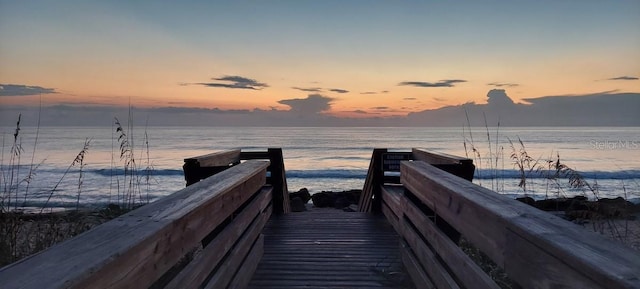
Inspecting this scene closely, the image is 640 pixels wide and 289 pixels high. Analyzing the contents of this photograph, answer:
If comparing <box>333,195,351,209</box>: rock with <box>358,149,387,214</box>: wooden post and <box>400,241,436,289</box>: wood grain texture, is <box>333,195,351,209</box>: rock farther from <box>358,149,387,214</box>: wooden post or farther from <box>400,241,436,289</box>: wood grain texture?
<box>400,241,436,289</box>: wood grain texture

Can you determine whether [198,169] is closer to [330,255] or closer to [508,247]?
[330,255]

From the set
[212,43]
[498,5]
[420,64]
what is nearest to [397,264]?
[498,5]

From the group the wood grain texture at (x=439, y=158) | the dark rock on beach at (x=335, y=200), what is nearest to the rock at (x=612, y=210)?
the wood grain texture at (x=439, y=158)

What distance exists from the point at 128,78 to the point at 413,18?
18.1 metres

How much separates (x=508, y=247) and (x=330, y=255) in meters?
3.55

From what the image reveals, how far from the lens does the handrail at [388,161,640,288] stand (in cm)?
132

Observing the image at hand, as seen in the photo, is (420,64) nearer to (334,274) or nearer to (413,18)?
(413,18)

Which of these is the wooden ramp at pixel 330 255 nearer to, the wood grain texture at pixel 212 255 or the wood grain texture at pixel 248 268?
the wood grain texture at pixel 248 268

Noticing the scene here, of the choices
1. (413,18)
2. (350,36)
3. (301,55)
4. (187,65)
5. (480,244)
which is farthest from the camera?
(301,55)

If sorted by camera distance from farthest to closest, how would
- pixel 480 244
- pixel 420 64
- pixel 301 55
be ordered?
1. pixel 420 64
2. pixel 301 55
3. pixel 480 244

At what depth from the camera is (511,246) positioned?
1.93 m

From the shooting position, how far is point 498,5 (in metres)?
15.2

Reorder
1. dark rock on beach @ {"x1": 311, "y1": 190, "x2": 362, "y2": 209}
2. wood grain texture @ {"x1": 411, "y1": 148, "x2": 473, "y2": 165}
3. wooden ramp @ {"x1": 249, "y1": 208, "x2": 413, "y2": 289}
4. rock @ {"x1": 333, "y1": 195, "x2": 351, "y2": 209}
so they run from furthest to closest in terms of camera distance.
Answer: dark rock on beach @ {"x1": 311, "y1": 190, "x2": 362, "y2": 209}
rock @ {"x1": 333, "y1": 195, "x2": 351, "y2": 209}
wood grain texture @ {"x1": 411, "y1": 148, "x2": 473, "y2": 165}
wooden ramp @ {"x1": 249, "y1": 208, "x2": 413, "y2": 289}

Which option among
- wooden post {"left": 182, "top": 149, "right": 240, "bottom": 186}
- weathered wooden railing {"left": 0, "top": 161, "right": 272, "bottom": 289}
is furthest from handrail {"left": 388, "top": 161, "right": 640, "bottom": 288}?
wooden post {"left": 182, "top": 149, "right": 240, "bottom": 186}
